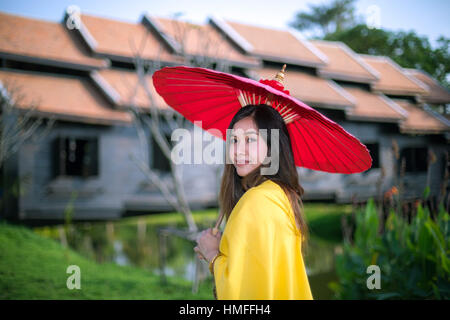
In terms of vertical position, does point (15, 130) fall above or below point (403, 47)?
below

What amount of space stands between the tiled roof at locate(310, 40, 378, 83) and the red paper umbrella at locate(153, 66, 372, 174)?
371 inches

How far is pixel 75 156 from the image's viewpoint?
27.6 ft

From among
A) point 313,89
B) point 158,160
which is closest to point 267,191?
point 158,160

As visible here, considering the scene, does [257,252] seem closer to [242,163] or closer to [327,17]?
[242,163]

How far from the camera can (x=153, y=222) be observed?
32.4 ft

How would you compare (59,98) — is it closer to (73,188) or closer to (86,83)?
(86,83)

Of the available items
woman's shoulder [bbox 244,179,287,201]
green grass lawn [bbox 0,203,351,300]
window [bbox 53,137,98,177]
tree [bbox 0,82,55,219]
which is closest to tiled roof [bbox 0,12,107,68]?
tree [bbox 0,82,55,219]

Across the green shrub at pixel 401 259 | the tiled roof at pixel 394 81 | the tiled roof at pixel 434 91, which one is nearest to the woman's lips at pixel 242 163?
the green shrub at pixel 401 259

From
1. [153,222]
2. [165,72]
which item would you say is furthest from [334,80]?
[165,72]

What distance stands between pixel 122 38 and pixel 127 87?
1.52 meters

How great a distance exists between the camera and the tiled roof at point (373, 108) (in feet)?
33.7

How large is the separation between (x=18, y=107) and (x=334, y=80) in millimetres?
8642
